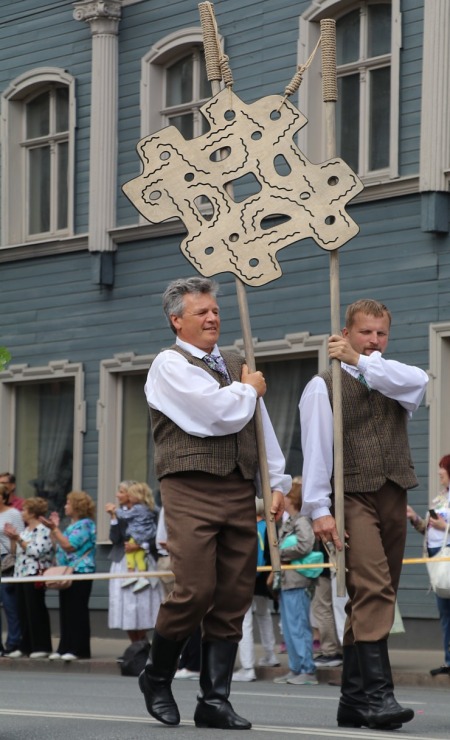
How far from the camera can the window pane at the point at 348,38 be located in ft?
63.5

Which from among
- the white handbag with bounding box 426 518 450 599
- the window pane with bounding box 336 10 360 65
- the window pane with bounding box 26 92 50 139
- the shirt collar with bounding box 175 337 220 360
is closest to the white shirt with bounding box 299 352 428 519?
the shirt collar with bounding box 175 337 220 360

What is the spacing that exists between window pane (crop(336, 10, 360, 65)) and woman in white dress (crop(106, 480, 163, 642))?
538 centimetres

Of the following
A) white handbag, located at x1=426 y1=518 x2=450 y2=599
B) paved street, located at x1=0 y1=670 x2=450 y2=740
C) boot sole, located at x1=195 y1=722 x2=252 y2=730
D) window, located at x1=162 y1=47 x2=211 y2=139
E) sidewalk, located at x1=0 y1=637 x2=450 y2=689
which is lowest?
sidewalk, located at x1=0 y1=637 x2=450 y2=689

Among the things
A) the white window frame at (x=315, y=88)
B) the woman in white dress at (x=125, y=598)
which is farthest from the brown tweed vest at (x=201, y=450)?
the white window frame at (x=315, y=88)

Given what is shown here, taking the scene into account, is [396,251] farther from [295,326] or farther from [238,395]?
[238,395]

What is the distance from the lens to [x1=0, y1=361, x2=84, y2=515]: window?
2247 cm

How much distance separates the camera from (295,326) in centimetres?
1952

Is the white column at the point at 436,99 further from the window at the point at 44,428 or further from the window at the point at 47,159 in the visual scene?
the window at the point at 47,159

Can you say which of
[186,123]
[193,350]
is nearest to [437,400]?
[186,123]

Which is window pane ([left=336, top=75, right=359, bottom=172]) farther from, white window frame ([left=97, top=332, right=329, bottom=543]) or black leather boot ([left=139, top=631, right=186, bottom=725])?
black leather boot ([left=139, top=631, right=186, bottom=725])

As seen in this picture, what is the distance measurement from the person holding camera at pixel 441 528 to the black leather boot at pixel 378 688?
619 centimetres

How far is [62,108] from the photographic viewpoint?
2325 centimetres

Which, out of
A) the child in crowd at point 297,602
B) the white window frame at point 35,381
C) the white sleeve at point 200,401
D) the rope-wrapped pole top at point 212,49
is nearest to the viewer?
the white sleeve at point 200,401

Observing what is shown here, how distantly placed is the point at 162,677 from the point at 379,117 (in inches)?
460
